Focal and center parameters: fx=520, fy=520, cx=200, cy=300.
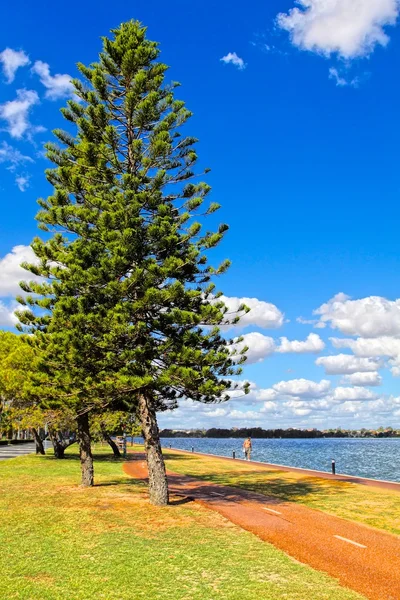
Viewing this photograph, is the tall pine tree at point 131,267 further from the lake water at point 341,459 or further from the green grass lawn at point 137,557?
the lake water at point 341,459

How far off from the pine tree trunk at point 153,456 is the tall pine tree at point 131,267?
0.03 metres

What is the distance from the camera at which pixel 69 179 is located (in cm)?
1545

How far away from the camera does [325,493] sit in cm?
1738

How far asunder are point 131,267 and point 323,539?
844 centimetres

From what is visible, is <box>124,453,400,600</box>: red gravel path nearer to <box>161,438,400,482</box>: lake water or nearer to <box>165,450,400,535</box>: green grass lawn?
<box>165,450,400,535</box>: green grass lawn

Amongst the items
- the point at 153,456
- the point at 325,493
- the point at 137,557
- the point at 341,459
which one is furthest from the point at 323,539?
the point at 341,459

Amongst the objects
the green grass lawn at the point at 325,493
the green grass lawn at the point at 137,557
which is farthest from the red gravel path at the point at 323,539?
the green grass lawn at the point at 325,493

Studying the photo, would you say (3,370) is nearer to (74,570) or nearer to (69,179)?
(69,179)

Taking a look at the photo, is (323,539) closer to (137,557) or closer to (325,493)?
(137,557)

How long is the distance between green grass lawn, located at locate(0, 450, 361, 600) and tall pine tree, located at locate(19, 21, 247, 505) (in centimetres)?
241

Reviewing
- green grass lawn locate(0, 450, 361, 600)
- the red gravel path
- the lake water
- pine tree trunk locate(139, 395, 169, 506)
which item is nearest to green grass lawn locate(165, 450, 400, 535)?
the red gravel path

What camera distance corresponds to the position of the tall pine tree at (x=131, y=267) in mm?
13797

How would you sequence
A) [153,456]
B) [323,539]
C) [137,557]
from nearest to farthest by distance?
[137,557], [323,539], [153,456]

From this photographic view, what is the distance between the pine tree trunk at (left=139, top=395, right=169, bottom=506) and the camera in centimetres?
1380
